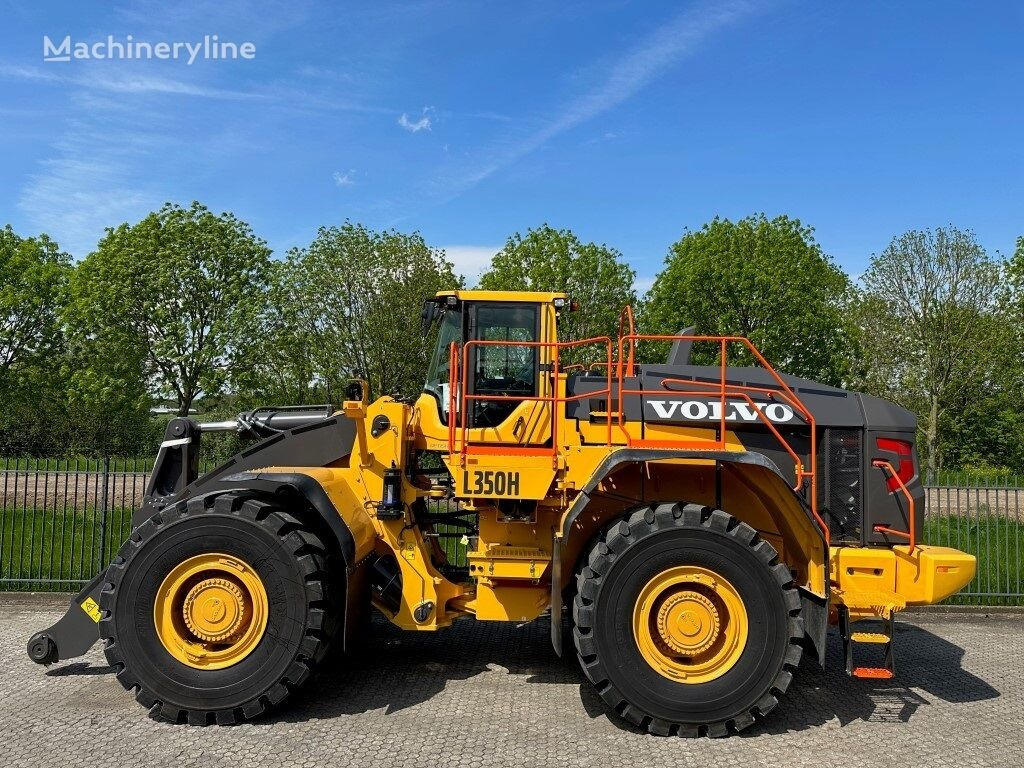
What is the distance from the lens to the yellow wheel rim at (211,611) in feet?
17.0

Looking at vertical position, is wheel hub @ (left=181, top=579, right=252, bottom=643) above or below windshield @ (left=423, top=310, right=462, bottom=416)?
below

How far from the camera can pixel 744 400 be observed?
5809 millimetres

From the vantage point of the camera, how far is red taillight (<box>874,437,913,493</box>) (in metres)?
5.68

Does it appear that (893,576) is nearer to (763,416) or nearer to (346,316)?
→ (763,416)

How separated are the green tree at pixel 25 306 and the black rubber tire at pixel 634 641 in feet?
87.1

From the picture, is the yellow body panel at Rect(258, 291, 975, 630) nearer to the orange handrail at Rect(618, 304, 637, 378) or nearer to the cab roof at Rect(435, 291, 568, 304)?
the cab roof at Rect(435, 291, 568, 304)

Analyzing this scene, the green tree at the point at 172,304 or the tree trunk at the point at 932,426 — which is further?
the tree trunk at the point at 932,426

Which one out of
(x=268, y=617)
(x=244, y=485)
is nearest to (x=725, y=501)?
(x=268, y=617)

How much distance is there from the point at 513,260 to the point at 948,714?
20123 millimetres

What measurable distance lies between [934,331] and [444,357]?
2298cm

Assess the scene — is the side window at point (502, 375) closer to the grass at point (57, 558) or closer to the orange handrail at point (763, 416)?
the orange handrail at point (763, 416)

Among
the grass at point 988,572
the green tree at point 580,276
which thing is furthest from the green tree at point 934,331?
the grass at point 988,572

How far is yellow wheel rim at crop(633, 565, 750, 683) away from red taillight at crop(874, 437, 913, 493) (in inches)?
68.5

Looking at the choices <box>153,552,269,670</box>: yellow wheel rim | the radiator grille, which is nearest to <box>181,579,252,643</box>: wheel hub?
<box>153,552,269,670</box>: yellow wheel rim
